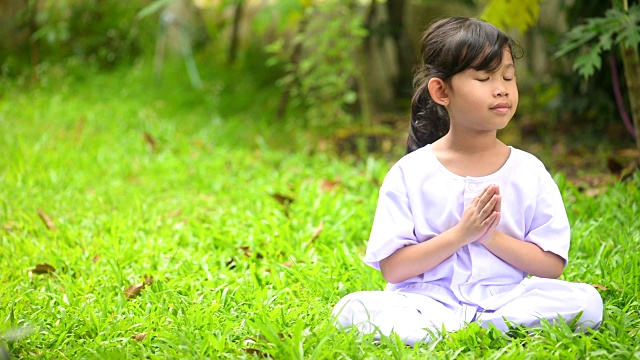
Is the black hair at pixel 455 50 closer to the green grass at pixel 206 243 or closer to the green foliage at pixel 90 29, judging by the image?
the green grass at pixel 206 243

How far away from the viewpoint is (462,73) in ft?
7.64

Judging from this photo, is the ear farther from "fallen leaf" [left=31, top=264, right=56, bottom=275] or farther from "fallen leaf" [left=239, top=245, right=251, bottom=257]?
"fallen leaf" [left=31, top=264, right=56, bottom=275]

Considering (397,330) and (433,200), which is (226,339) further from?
(433,200)

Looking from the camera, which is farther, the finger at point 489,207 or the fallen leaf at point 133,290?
the fallen leaf at point 133,290

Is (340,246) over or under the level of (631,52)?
under

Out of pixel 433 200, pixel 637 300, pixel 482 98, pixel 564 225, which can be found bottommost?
pixel 637 300

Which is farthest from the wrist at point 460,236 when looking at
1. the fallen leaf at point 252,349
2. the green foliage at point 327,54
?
the green foliage at point 327,54

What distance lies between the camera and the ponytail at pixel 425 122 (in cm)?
262

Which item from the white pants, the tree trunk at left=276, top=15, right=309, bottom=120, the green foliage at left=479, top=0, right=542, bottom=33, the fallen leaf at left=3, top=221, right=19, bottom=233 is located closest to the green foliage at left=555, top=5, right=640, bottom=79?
the green foliage at left=479, top=0, right=542, bottom=33

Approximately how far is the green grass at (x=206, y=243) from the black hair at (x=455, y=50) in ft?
2.45

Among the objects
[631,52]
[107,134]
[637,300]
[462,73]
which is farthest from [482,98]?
[107,134]

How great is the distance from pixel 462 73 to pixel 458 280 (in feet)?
2.05

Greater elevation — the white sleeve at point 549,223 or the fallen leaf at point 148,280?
the white sleeve at point 549,223

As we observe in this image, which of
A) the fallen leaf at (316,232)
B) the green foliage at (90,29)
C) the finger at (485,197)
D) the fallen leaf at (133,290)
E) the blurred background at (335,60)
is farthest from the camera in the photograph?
the green foliage at (90,29)
